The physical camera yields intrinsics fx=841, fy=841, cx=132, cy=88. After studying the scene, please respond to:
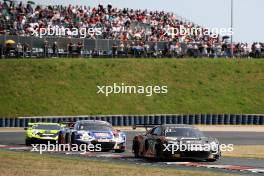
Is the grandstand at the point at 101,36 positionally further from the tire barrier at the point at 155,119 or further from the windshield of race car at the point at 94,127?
the windshield of race car at the point at 94,127

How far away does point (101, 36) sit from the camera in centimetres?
5188

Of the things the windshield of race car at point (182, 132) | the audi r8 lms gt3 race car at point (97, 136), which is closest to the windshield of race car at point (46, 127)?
the audi r8 lms gt3 race car at point (97, 136)

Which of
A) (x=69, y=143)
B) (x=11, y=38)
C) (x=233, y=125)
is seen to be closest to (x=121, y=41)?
(x=11, y=38)

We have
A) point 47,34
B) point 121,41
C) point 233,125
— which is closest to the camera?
point 233,125

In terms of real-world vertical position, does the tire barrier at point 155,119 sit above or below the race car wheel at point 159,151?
below

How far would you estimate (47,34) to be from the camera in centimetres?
4919

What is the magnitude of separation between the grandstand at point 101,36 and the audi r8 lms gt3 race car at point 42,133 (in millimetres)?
17969

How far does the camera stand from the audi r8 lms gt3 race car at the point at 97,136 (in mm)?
24828

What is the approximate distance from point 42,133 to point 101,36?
2260cm

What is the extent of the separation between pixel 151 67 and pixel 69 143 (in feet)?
105

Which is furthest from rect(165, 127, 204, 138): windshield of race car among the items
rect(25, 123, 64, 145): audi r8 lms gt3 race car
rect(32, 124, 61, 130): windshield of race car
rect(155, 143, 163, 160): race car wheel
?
rect(32, 124, 61, 130): windshield of race car

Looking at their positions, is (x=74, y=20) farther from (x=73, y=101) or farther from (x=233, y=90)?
(x=233, y=90)

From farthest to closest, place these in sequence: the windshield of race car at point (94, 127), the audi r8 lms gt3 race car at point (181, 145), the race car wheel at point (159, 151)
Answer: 1. the windshield of race car at point (94, 127)
2. the race car wheel at point (159, 151)
3. the audi r8 lms gt3 race car at point (181, 145)

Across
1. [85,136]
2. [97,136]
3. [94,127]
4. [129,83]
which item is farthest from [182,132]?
[129,83]
